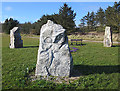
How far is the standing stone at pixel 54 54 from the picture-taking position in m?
6.15

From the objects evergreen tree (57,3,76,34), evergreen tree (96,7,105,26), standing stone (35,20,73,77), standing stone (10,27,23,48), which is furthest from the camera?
evergreen tree (96,7,105,26)

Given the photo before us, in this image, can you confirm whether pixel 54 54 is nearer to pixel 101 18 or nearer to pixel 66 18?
pixel 66 18

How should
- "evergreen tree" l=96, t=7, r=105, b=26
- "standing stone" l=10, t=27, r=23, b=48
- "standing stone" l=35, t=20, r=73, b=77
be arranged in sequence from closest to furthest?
"standing stone" l=35, t=20, r=73, b=77 < "standing stone" l=10, t=27, r=23, b=48 < "evergreen tree" l=96, t=7, r=105, b=26

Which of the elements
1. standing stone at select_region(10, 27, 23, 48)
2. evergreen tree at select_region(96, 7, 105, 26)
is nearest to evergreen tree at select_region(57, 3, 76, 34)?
evergreen tree at select_region(96, 7, 105, 26)

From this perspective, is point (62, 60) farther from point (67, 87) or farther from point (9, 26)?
point (9, 26)

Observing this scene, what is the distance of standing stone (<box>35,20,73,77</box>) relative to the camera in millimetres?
6148

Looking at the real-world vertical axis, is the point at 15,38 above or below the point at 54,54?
above

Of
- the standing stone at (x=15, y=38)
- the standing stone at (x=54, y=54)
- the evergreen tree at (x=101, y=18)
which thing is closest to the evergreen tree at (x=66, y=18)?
the evergreen tree at (x=101, y=18)

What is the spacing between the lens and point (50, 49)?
628 cm

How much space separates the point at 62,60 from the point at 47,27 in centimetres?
179

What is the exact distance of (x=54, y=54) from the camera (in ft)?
20.5

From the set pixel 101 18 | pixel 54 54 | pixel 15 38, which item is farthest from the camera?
pixel 101 18

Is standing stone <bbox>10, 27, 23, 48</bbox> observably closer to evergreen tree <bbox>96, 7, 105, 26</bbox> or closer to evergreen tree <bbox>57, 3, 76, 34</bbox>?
evergreen tree <bbox>57, 3, 76, 34</bbox>

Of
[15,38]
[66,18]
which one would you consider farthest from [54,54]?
[66,18]
